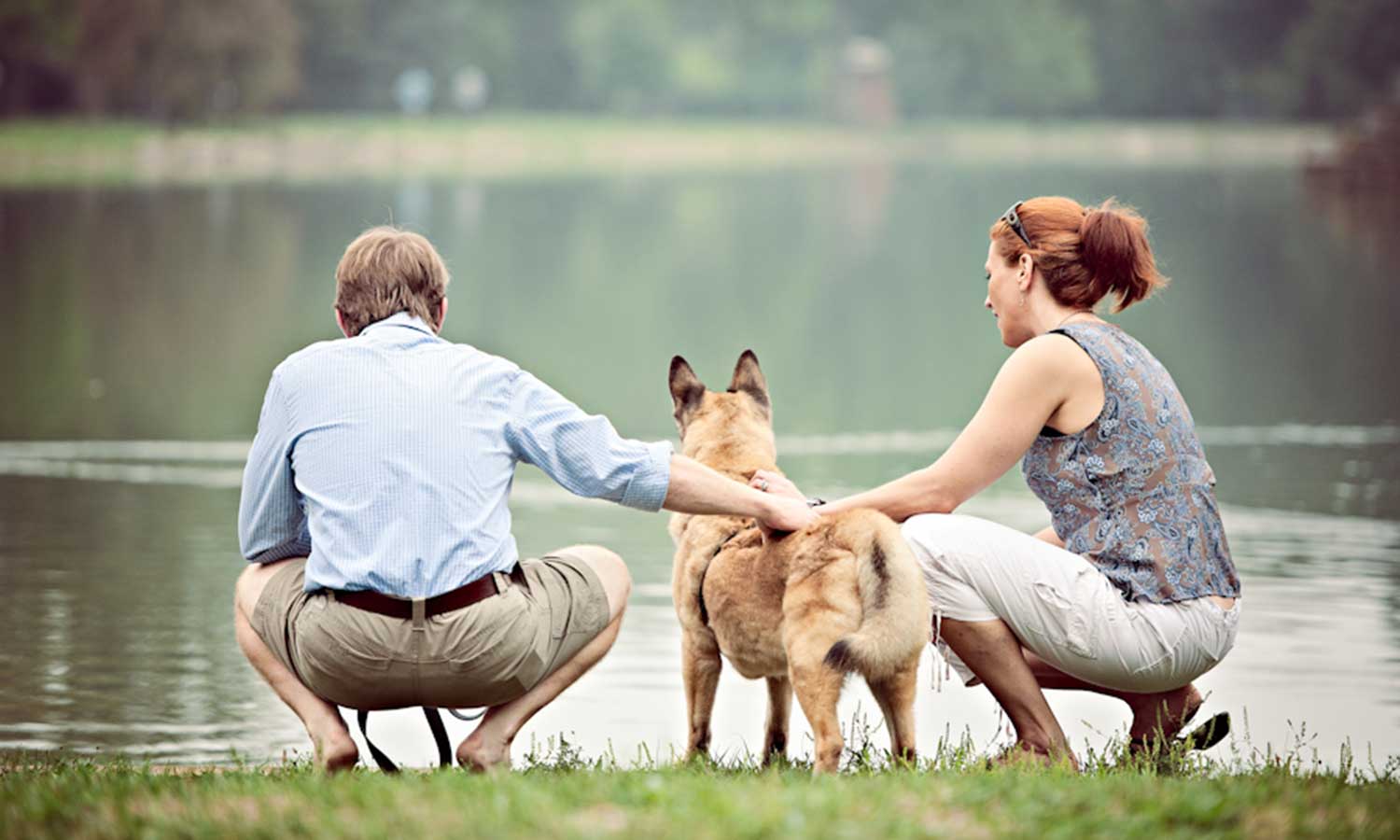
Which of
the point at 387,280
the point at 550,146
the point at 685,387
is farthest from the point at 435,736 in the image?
the point at 550,146

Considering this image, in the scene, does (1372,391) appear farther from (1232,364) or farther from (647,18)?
(647,18)

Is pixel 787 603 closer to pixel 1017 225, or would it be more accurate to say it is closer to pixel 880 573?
pixel 880 573

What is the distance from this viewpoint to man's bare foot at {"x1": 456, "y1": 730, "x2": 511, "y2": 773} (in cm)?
427

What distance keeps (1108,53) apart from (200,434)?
3968 inches

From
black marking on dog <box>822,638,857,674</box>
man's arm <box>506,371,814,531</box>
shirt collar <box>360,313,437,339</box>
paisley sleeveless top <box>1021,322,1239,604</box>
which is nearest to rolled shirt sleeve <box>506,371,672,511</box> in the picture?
man's arm <box>506,371,814,531</box>

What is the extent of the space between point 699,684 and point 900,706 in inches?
25.0

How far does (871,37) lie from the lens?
113 meters

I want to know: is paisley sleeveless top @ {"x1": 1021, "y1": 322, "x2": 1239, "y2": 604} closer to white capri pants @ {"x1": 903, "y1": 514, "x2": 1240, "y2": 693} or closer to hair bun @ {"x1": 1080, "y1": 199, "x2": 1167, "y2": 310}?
white capri pants @ {"x1": 903, "y1": 514, "x2": 1240, "y2": 693}

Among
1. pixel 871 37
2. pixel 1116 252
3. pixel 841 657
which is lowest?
pixel 841 657

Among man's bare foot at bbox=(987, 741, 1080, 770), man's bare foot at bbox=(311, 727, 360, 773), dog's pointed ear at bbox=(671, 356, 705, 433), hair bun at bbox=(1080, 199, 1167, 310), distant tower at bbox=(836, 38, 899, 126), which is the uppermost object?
distant tower at bbox=(836, 38, 899, 126)

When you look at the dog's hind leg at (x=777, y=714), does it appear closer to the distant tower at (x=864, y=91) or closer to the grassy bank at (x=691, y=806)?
the grassy bank at (x=691, y=806)

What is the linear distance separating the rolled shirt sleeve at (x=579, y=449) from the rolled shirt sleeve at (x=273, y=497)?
498 millimetres

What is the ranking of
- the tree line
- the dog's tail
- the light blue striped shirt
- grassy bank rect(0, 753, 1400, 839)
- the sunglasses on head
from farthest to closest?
1. the tree line
2. the sunglasses on head
3. the dog's tail
4. the light blue striped shirt
5. grassy bank rect(0, 753, 1400, 839)

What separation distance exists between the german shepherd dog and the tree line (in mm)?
73093
